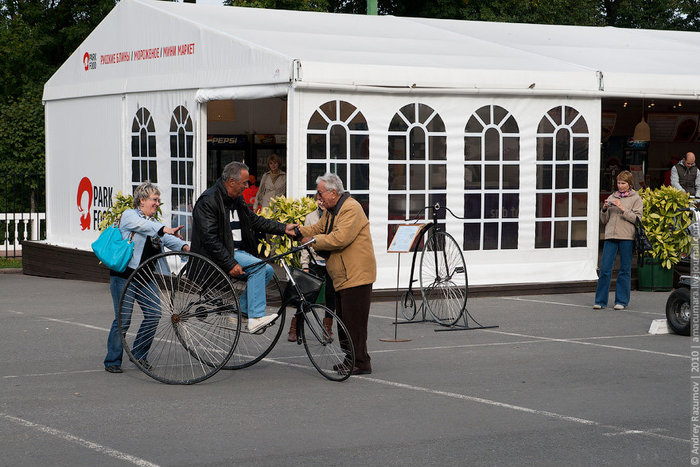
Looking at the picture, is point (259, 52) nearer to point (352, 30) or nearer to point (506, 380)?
point (352, 30)

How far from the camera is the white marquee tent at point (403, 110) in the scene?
14758mm

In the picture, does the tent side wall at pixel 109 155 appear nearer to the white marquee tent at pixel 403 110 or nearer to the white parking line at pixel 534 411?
the white marquee tent at pixel 403 110

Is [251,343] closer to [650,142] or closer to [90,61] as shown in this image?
[90,61]

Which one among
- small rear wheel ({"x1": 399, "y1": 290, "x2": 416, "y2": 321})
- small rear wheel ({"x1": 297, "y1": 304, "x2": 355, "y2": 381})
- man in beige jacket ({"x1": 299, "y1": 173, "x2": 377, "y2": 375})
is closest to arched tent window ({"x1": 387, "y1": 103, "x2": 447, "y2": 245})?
small rear wheel ({"x1": 399, "y1": 290, "x2": 416, "y2": 321})

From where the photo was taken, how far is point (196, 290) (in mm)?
9305

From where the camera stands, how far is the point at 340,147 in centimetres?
1475

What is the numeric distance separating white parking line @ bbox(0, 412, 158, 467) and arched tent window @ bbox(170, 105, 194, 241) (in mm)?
8657

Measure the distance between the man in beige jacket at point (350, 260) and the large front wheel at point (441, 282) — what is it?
2.84 metres

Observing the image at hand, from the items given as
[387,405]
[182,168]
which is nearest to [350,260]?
[387,405]

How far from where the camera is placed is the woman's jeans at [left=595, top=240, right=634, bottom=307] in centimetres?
1447

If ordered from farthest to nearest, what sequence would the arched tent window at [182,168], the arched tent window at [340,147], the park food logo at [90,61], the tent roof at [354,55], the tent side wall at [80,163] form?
1. the park food logo at [90,61]
2. the tent side wall at [80,163]
3. the arched tent window at [182,168]
4. the tent roof at [354,55]
5. the arched tent window at [340,147]

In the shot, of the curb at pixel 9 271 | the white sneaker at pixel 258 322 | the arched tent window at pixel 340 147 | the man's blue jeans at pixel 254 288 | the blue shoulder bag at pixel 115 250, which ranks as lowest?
the curb at pixel 9 271

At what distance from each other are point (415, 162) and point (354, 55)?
5.61 ft

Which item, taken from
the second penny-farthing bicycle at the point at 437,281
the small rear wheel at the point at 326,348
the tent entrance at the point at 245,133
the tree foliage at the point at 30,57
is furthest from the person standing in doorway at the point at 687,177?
the tree foliage at the point at 30,57
